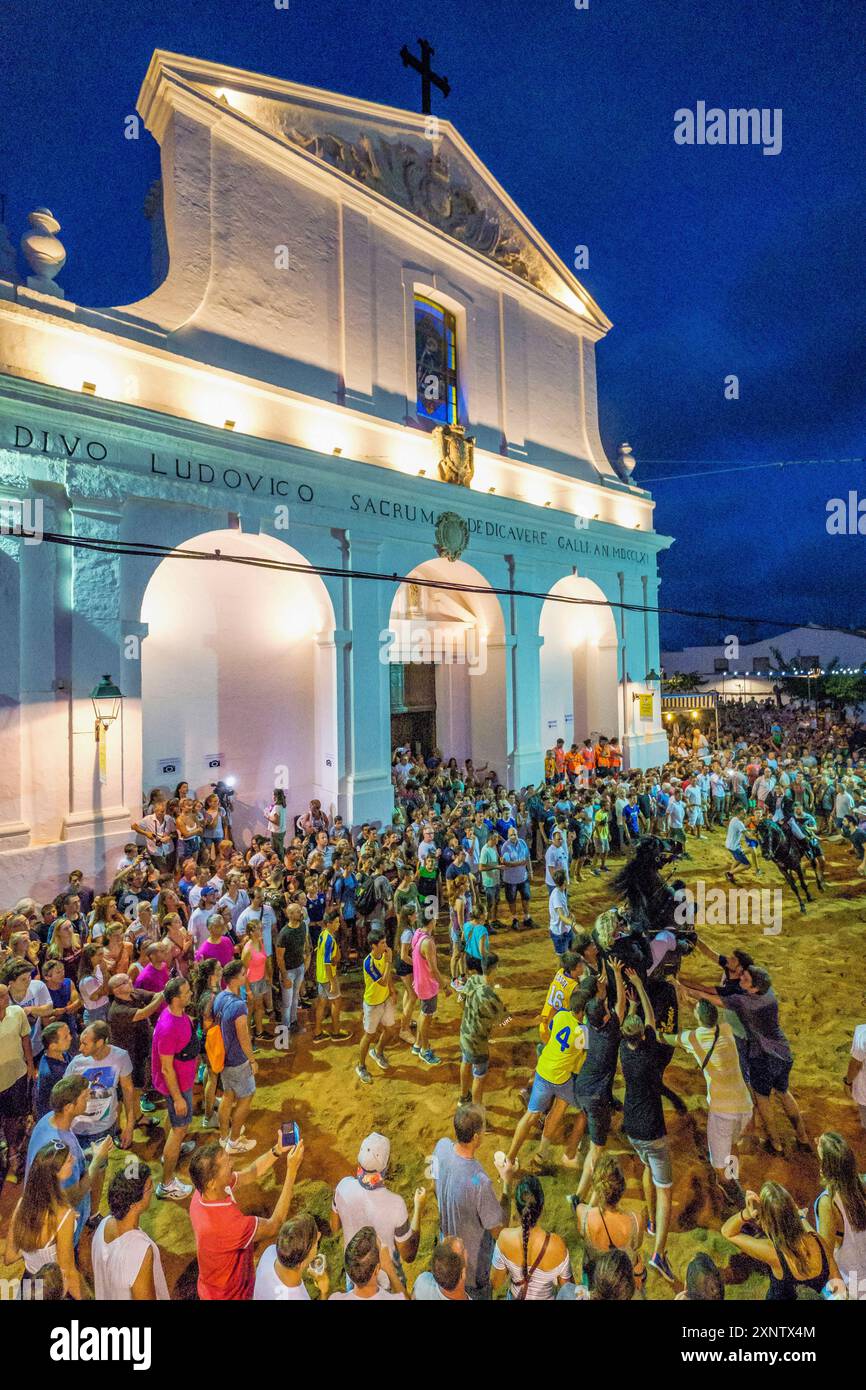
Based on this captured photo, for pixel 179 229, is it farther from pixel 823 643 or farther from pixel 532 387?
pixel 823 643

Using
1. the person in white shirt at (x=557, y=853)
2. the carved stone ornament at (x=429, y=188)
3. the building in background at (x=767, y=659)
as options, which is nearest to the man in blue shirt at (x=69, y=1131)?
the person in white shirt at (x=557, y=853)

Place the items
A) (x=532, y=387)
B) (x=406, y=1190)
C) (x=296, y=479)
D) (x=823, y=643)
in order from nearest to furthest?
(x=406, y=1190)
(x=296, y=479)
(x=532, y=387)
(x=823, y=643)

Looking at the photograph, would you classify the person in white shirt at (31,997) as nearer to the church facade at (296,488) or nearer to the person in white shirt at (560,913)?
the church facade at (296,488)

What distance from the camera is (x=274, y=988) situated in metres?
6.88

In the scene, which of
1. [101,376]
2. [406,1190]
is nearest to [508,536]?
[101,376]

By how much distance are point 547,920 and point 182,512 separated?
8587 mm

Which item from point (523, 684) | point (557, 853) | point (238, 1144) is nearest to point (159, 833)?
point (238, 1144)

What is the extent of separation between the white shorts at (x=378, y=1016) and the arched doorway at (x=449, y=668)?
33.8 feet

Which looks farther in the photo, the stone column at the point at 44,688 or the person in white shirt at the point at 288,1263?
the stone column at the point at 44,688

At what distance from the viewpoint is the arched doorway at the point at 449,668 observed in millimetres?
15922

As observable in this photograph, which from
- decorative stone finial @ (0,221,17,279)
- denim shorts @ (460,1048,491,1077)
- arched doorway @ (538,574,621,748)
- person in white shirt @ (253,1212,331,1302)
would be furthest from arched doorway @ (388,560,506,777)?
person in white shirt @ (253,1212,331,1302)

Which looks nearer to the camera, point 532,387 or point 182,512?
point 182,512

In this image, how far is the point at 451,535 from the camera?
47.6ft
